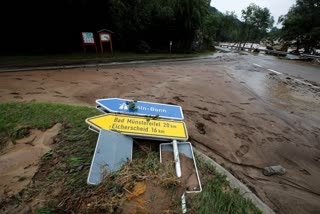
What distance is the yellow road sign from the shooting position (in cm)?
281

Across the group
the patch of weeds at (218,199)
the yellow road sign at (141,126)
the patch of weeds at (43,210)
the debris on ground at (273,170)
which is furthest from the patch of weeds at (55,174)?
the debris on ground at (273,170)

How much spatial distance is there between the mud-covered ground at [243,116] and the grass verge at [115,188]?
Answer: 2.51ft

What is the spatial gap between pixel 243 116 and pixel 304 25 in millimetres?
29534

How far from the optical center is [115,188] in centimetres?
198

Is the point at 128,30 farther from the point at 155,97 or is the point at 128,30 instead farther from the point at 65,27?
the point at 155,97

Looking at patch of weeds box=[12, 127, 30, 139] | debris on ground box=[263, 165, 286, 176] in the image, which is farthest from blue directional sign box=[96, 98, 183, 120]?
debris on ground box=[263, 165, 286, 176]

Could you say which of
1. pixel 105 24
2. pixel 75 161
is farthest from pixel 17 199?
pixel 105 24

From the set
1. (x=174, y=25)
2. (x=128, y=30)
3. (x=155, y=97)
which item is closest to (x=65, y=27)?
(x=128, y=30)

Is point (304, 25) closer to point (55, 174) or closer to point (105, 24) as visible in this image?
point (105, 24)

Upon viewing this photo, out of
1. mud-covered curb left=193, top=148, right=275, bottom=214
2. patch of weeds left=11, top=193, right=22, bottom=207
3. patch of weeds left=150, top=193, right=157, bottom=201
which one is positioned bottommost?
mud-covered curb left=193, top=148, right=275, bottom=214

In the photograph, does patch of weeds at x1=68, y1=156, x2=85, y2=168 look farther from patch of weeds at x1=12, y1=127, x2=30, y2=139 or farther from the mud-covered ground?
the mud-covered ground

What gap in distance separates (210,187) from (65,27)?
16772 mm

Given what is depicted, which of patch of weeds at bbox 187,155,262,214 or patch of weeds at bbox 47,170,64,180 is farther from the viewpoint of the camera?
patch of weeds at bbox 47,170,64,180

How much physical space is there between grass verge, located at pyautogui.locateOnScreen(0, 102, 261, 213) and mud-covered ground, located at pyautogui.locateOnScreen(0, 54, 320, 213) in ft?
2.51
